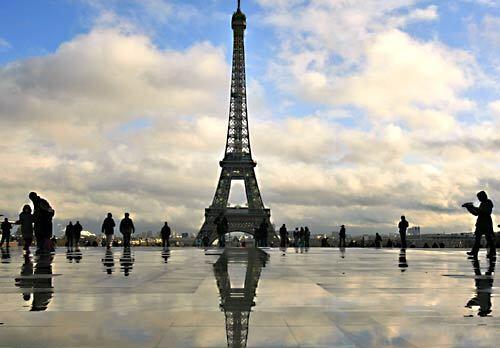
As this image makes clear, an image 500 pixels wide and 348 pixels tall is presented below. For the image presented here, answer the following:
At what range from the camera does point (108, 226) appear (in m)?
32.1

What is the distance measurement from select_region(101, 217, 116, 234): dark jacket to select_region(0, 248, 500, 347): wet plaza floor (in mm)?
20577

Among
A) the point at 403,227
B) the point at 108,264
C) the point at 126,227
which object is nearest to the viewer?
the point at 108,264

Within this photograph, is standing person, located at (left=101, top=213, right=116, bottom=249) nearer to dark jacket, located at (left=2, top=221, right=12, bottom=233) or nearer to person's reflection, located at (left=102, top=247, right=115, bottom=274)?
dark jacket, located at (left=2, top=221, right=12, bottom=233)

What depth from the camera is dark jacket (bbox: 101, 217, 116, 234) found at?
3198 centimetres

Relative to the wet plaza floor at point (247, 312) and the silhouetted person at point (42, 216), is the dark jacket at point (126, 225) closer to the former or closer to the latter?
the silhouetted person at point (42, 216)

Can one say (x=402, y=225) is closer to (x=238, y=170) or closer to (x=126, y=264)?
Result: (x=126, y=264)

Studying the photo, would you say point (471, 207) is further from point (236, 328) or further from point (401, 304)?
point (236, 328)

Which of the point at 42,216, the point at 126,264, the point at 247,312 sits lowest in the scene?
the point at 247,312

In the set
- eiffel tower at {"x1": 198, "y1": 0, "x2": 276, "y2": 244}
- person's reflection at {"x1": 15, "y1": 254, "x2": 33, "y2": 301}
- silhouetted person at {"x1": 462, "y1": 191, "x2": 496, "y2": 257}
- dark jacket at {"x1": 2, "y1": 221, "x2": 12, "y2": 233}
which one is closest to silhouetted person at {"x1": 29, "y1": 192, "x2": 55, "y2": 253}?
dark jacket at {"x1": 2, "y1": 221, "x2": 12, "y2": 233}

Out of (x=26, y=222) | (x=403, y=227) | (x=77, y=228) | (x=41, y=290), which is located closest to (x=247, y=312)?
(x=41, y=290)

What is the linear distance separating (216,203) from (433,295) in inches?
3442

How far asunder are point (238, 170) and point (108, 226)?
2713 inches

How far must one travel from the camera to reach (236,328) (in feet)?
19.6

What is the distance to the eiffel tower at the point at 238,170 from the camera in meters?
95.1
